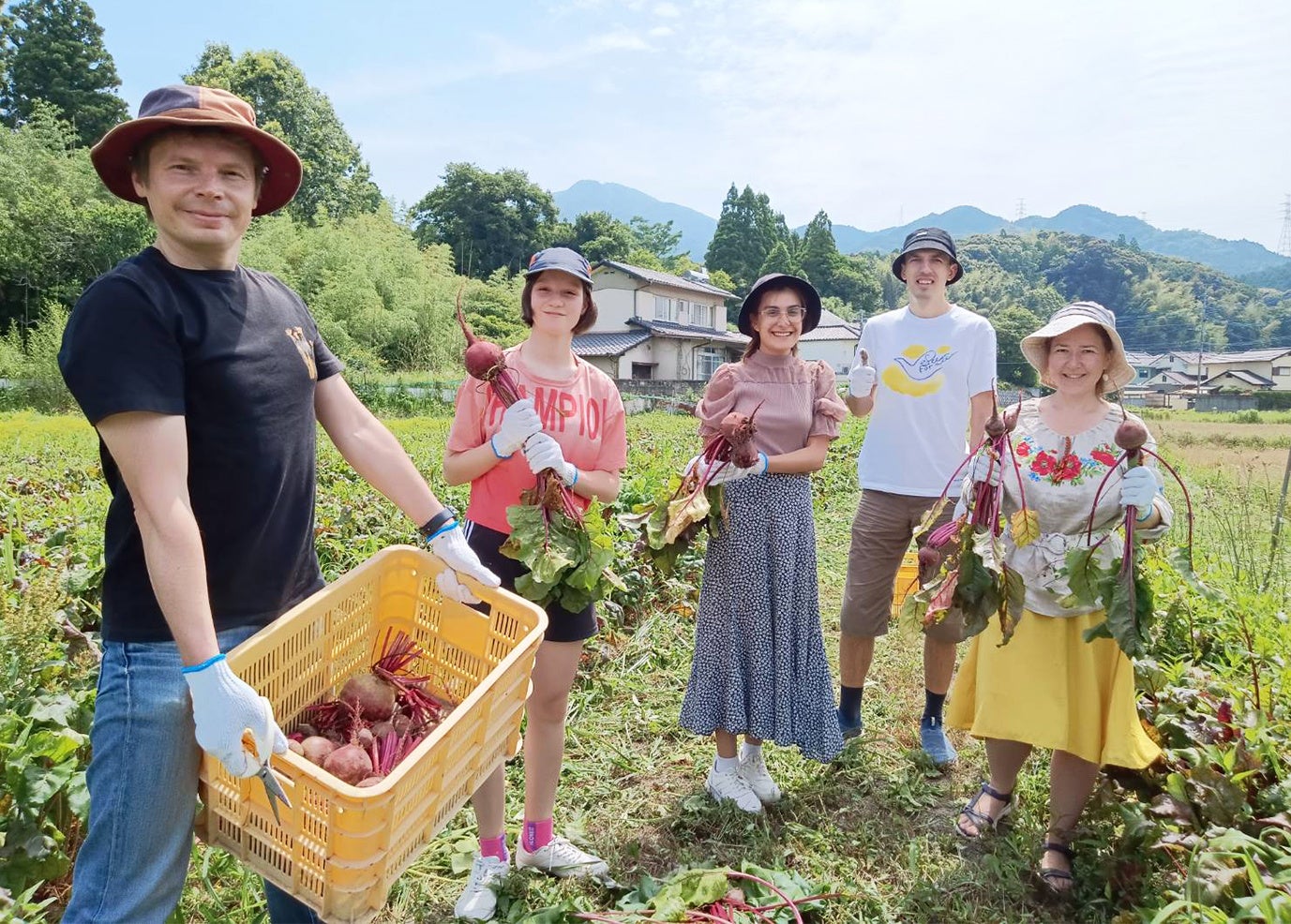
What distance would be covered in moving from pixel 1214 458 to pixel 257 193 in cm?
1988

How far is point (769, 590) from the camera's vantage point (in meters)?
2.96

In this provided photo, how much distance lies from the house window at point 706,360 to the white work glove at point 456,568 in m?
34.2

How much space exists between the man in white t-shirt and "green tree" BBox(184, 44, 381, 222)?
40.5 m

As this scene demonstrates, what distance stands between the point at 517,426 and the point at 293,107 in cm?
4826

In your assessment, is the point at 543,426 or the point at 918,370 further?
the point at 918,370

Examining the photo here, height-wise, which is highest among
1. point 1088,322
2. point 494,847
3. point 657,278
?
point 657,278

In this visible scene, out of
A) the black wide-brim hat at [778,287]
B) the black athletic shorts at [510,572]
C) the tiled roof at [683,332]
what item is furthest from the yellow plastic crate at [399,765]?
the tiled roof at [683,332]

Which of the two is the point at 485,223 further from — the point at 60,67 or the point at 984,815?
the point at 984,815

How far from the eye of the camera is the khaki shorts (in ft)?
10.9

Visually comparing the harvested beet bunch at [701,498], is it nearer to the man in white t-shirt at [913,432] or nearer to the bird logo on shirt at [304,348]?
the man in white t-shirt at [913,432]

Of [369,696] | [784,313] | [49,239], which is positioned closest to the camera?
[369,696]

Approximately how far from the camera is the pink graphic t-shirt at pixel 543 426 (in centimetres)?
234

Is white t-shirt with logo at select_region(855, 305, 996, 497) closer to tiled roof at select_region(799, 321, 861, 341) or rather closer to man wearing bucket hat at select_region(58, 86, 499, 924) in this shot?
man wearing bucket hat at select_region(58, 86, 499, 924)

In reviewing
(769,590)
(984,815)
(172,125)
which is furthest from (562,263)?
(984,815)
